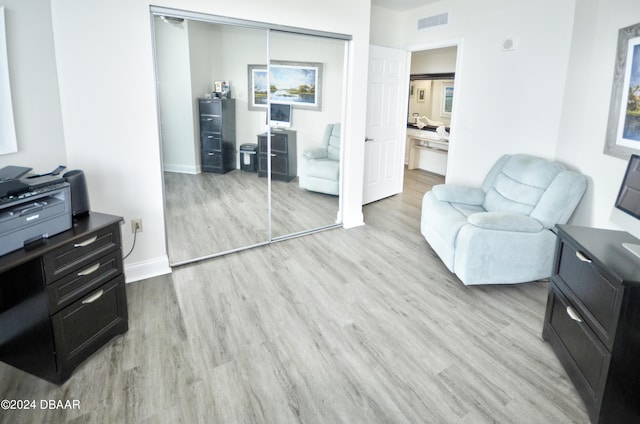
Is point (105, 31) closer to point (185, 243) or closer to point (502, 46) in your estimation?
point (185, 243)

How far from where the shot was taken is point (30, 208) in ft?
6.35

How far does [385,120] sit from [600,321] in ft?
12.9

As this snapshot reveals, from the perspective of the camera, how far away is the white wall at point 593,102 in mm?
2789

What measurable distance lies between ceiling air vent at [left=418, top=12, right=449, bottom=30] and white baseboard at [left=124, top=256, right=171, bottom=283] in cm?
417

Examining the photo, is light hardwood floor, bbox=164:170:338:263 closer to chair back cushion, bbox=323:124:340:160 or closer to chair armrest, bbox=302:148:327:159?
chair armrest, bbox=302:148:327:159

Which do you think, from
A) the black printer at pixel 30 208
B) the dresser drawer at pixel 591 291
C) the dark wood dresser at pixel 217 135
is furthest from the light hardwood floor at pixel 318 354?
the dark wood dresser at pixel 217 135

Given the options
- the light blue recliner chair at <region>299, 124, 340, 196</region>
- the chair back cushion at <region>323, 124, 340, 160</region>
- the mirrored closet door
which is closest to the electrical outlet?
the mirrored closet door

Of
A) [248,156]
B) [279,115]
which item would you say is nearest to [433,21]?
[279,115]

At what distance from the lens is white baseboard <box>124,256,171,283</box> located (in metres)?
3.16

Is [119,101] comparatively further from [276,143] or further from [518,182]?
[518,182]

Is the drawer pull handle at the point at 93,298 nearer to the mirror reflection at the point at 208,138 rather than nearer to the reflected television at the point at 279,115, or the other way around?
the mirror reflection at the point at 208,138

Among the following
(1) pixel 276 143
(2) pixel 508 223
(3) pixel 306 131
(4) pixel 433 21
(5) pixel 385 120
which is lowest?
(2) pixel 508 223

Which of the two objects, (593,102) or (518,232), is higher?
(593,102)

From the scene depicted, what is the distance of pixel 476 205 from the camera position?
392 cm
